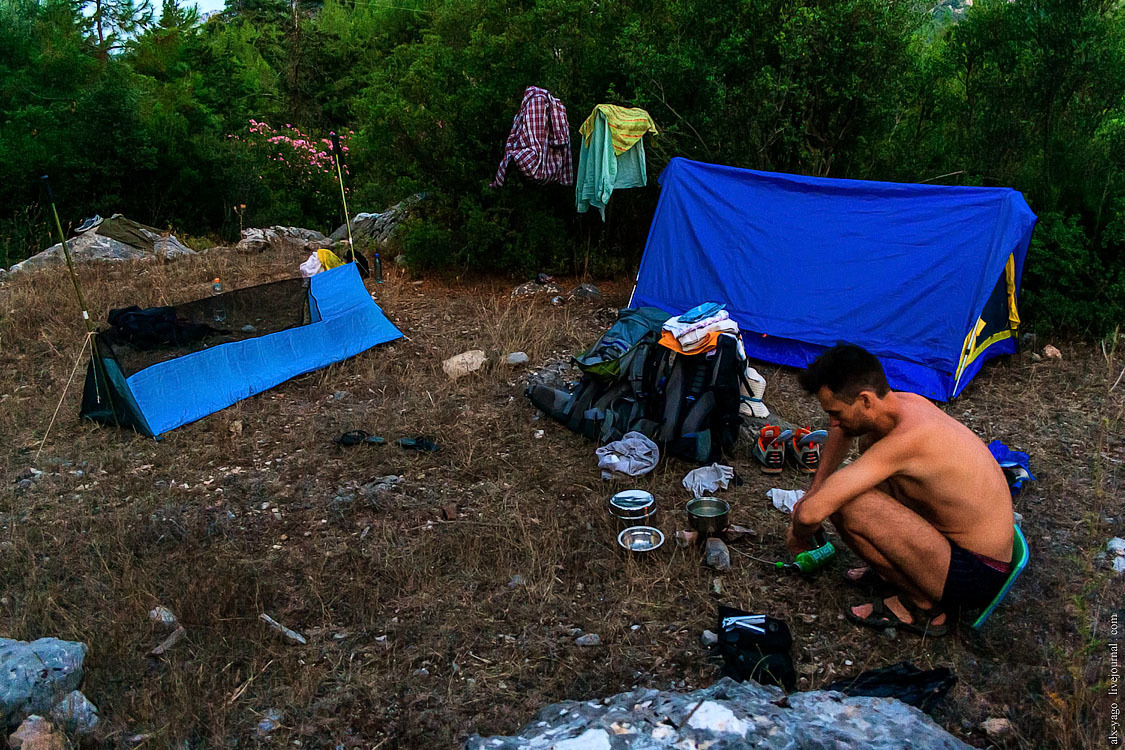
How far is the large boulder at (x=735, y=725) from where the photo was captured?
1.99 m

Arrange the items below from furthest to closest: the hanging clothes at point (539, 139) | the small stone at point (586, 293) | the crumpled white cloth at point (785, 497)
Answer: the small stone at point (586, 293) < the hanging clothes at point (539, 139) < the crumpled white cloth at point (785, 497)

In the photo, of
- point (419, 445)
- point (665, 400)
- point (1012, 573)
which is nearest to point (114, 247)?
point (419, 445)

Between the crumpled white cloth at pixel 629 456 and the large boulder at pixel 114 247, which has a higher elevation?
the large boulder at pixel 114 247

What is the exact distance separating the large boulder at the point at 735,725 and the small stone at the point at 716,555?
3.68 ft

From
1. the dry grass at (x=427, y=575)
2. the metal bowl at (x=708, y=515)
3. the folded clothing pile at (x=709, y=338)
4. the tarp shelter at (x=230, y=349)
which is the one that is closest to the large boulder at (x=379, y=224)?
the tarp shelter at (x=230, y=349)

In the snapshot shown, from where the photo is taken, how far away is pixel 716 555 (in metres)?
3.48

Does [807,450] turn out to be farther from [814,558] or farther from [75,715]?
[75,715]

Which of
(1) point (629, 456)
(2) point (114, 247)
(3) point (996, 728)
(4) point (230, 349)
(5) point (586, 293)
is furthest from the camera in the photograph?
(2) point (114, 247)

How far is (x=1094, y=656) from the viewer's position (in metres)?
2.75

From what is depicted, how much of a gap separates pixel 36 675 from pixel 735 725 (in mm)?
2196

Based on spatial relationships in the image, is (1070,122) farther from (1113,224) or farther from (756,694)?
(756,694)

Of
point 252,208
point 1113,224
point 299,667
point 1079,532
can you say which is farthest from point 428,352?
point 252,208

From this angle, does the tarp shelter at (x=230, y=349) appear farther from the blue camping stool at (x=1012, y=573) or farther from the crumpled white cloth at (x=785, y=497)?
the blue camping stool at (x=1012, y=573)

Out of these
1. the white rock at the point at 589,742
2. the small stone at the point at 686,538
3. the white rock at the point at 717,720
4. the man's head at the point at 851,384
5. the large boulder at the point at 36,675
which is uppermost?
the man's head at the point at 851,384
